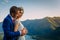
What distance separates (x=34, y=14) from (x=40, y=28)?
17cm

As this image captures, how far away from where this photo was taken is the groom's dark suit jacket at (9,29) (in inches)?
78.4

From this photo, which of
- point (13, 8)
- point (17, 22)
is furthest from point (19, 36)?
point (13, 8)

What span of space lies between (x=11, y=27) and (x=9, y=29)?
46 mm

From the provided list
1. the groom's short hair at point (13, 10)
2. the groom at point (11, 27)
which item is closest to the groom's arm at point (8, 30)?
the groom at point (11, 27)

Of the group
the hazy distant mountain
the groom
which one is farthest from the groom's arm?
the hazy distant mountain

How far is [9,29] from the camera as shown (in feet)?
6.56

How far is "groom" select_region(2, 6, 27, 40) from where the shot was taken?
1.99 metres

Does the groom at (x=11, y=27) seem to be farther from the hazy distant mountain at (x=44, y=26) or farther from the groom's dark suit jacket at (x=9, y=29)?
the hazy distant mountain at (x=44, y=26)

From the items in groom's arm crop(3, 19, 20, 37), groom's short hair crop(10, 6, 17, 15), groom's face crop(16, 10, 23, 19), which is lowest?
groom's arm crop(3, 19, 20, 37)

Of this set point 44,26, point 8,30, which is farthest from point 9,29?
point 44,26

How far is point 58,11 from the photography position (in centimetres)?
229

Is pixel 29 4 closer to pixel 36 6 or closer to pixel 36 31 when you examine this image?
pixel 36 6

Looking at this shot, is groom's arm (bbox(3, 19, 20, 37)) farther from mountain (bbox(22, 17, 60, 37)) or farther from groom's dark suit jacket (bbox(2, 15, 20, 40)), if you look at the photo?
mountain (bbox(22, 17, 60, 37))

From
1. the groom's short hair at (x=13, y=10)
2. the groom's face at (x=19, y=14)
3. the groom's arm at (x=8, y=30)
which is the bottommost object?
the groom's arm at (x=8, y=30)
